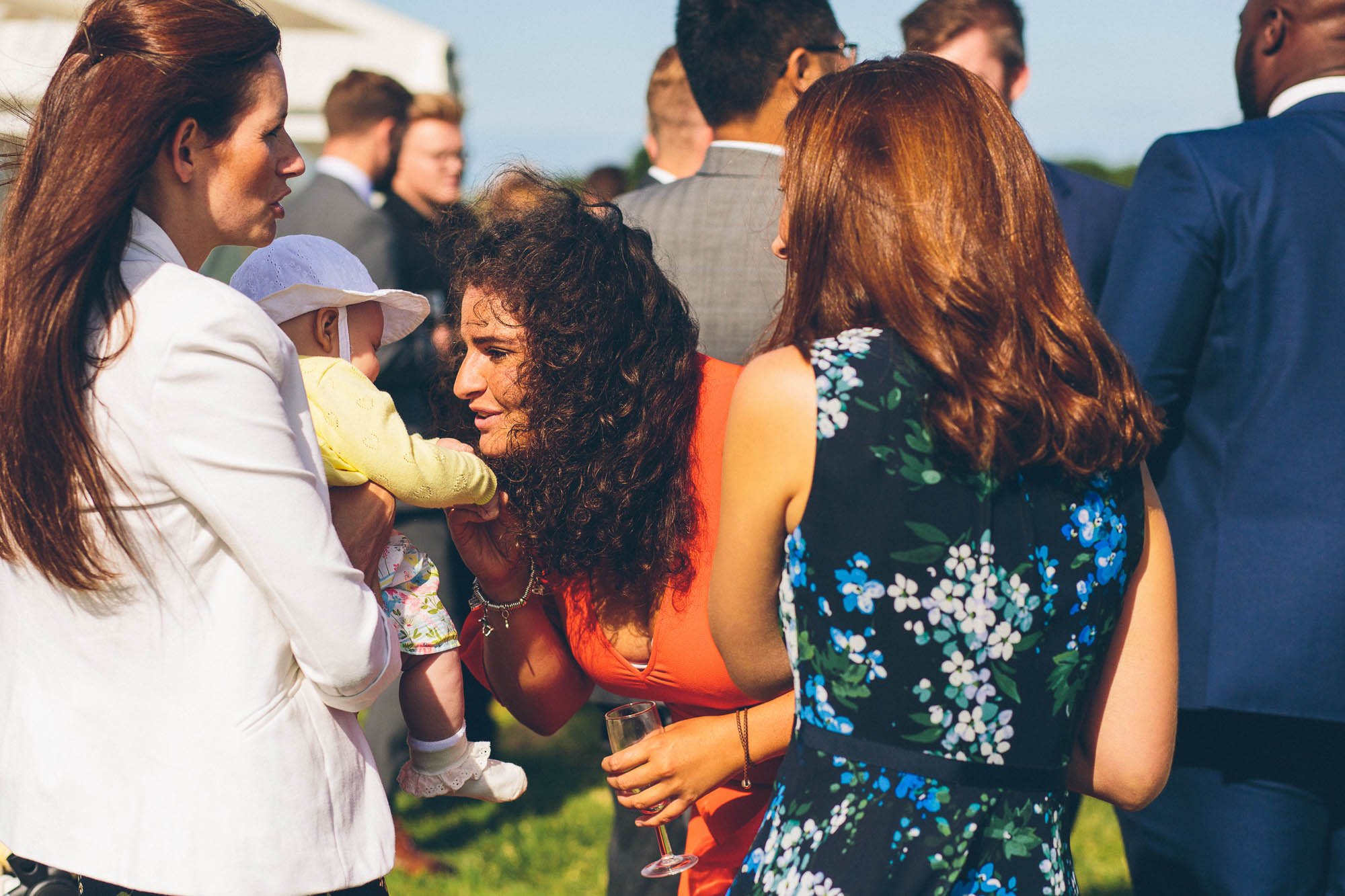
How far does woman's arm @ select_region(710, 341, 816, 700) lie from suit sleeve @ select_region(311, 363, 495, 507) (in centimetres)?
53

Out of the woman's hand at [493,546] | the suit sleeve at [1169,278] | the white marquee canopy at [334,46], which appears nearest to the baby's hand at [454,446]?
the woman's hand at [493,546]

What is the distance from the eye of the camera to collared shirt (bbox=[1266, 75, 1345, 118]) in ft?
8.31

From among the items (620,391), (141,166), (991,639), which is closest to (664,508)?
(620,391)

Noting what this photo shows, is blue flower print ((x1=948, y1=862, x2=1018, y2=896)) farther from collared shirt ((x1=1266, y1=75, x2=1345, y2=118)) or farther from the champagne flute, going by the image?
collared shirt ((x1=1266, y1=75, x2=1345, y2=118))

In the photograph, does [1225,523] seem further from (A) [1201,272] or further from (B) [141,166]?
(B) [141,166]

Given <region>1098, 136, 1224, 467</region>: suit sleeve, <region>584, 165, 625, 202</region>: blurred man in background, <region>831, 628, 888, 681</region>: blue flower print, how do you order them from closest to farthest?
<region>831, 628, 888, 681</region>: blue flower print
<region>1098, 136, 1224, 467</region>: suit sleeve
<region>584, 165, 625, 202</region>: blurred man in background

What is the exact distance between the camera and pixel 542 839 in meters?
4.77

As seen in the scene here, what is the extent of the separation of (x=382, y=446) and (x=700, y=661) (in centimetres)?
67

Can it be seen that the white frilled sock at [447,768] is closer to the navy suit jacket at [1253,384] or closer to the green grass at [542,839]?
the navy suit jacket at [1253,384]

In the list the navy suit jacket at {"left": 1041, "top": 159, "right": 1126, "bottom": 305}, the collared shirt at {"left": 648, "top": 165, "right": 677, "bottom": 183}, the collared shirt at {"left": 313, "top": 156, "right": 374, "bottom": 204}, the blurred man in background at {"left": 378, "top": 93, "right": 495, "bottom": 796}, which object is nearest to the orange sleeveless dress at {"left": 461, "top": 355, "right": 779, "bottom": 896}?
the blurred man in background at {"left": 378, "top": 93, "right": 495, "bottom": 796}

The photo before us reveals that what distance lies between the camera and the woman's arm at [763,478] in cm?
152

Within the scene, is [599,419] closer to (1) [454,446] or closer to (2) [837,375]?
(1) [454,446]

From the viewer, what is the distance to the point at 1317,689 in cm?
232

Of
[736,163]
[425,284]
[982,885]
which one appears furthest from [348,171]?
[982,885]
